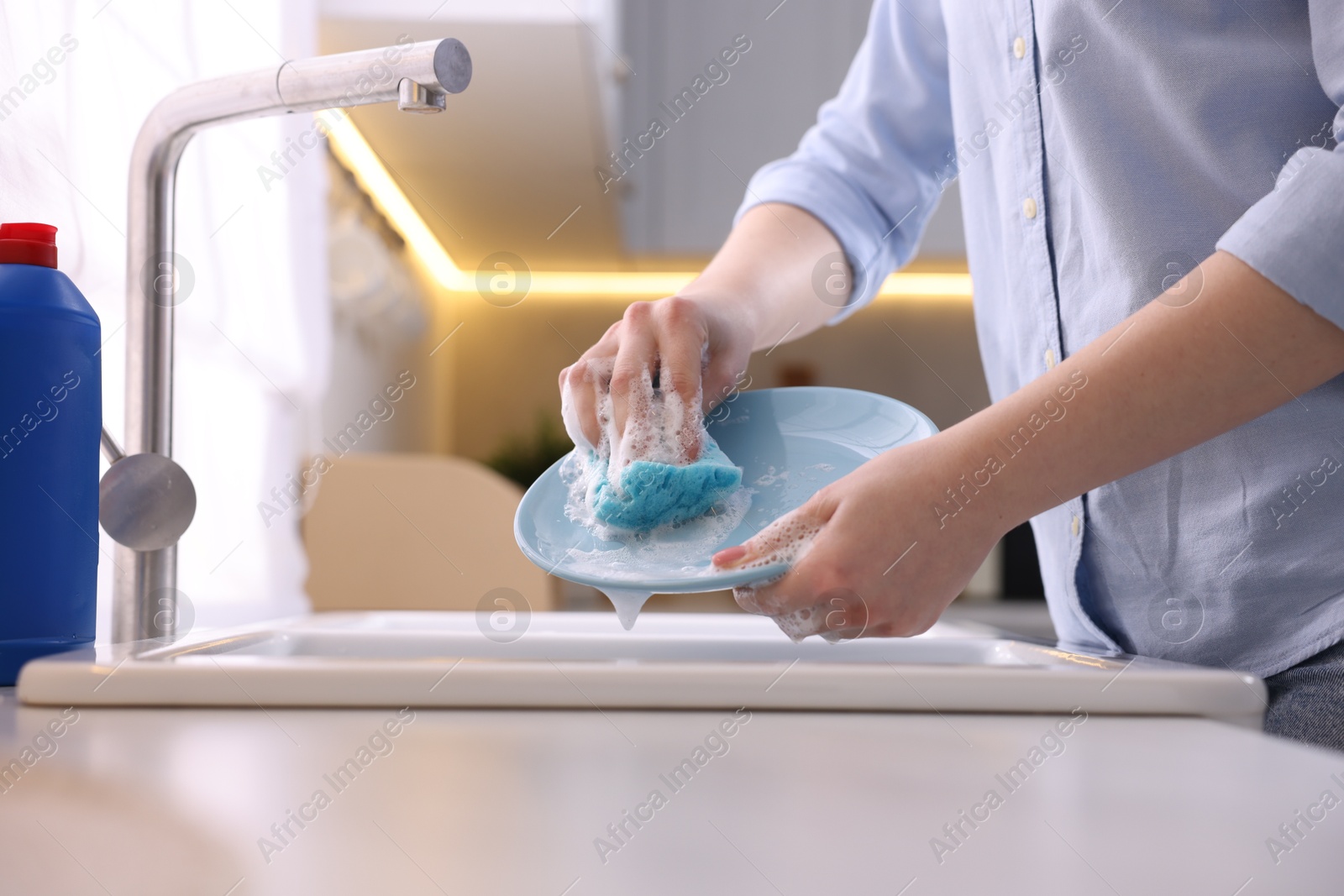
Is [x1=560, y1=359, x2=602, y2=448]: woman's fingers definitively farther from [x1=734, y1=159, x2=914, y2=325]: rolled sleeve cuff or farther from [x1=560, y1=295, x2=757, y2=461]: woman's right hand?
[x1=734, y1=159, x2=914, y2=325]: rolled sleeve cuff

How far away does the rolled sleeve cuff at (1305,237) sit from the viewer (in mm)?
379

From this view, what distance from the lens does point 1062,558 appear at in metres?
0.59

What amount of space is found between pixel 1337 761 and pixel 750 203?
535mm

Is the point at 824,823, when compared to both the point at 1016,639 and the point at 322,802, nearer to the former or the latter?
the point at 322,802

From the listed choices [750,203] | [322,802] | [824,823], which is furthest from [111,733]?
[750,203]

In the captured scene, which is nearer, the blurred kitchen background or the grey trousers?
the grey trousers

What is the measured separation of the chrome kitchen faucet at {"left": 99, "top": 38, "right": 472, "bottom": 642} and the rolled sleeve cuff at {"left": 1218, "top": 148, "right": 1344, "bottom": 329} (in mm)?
416

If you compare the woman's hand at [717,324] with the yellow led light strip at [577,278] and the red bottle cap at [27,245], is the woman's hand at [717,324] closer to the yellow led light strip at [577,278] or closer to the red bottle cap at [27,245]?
the red bottle cap at [27,245]

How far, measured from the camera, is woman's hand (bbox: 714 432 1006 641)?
41 centimetres

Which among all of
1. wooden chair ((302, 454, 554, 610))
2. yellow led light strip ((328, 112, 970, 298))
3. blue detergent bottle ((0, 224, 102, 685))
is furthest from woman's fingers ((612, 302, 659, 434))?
yellow led light strip ((328, 112, 970, 298))

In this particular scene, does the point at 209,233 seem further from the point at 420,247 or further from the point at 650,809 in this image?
the point at 420,247

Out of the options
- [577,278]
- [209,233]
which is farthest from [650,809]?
[577,278]

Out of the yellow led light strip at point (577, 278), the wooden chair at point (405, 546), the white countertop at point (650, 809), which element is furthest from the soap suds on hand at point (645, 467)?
the yellow led light strip at point (577, 278)

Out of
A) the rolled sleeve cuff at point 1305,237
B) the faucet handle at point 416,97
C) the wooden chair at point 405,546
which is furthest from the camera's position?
the wooden chair at point 405,546
